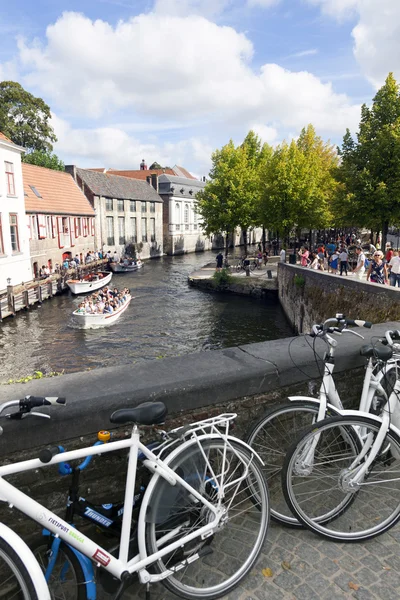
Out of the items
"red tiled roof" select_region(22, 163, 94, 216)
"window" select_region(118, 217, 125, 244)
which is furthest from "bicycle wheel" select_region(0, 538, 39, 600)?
"window" select_region(118, 217, 125, 244)

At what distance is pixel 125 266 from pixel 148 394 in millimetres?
42709

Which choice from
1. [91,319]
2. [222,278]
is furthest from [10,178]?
[222,278]

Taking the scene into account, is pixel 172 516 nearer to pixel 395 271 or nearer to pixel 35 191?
pixel 395 271

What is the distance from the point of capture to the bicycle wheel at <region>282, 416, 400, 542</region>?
2645 mm

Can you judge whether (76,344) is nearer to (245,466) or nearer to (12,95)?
(245,466)

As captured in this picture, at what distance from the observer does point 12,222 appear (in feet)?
91.0

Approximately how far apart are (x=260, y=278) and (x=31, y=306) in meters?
16.9

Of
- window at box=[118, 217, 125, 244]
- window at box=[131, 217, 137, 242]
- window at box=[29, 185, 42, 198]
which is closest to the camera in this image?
window at box=[29, 185, 42, 198]

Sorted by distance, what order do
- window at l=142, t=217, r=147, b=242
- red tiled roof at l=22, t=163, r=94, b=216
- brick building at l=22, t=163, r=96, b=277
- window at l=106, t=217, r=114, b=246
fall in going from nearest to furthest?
1. brick building at l=22, t=163, r=96, b=277
2. red tiled roof at l=22, t=163, r=94, b=216
3. window at l=106, t=217, r=114, b=246
4. window at l=142, t=217, r=147, b=242

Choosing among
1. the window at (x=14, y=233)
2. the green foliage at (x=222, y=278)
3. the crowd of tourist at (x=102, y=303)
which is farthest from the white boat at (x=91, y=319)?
the green foliage at (x=222, y=278)

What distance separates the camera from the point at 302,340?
358 cm

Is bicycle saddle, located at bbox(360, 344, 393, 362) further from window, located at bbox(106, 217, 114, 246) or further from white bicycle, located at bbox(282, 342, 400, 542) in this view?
window, located at bbox(106, 217, 114, 246)

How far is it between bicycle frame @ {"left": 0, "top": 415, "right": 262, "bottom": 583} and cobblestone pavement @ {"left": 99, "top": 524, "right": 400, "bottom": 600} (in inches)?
13.9

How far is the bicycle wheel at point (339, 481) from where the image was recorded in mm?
2645
